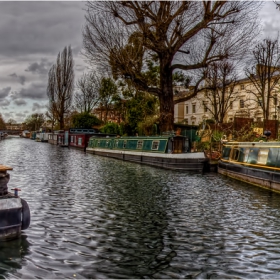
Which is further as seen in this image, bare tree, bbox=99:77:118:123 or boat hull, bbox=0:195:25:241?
bare tree, bbox=99:77:118:123

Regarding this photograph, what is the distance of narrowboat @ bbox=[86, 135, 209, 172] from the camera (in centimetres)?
1833

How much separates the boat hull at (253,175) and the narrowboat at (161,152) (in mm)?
1595

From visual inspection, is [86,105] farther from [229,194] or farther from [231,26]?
[229,194]

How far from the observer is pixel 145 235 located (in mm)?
6434

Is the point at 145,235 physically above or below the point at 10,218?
below

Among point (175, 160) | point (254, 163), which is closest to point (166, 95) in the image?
point (175, 160)

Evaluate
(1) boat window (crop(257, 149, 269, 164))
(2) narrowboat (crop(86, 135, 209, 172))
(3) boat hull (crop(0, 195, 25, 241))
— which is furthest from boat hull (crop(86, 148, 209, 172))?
(3) boat hull (crop(0, 195, 25, 241))

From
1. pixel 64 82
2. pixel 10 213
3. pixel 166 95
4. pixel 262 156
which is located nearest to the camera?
pixel 10 213

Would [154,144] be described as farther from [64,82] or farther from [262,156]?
[64,82]

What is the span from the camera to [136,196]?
1030cm

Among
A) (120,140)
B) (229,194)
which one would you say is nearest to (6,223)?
(229,194)

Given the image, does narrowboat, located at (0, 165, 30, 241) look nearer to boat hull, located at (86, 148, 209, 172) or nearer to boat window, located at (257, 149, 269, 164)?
boat window, located at (257, 149, 269, 164)

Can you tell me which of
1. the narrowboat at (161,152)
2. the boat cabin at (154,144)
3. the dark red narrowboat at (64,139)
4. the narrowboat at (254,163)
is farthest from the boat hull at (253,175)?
the dark red narrowboat at (64,139)

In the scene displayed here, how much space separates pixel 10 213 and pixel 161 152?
50.1 feet
